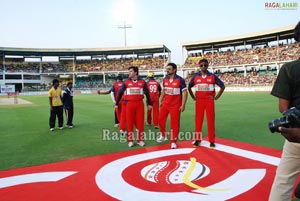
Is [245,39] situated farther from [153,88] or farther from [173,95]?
[173,95]

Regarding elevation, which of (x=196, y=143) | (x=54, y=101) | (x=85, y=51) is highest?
(x=85, y=51)

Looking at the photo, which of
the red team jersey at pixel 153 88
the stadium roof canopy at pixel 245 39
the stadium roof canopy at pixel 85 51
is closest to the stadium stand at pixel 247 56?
the stadium roof canopy at pixel 245 39

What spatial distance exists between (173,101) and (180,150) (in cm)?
119

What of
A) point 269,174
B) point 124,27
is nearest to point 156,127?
point 269,174

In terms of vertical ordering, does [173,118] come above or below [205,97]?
Answer: below

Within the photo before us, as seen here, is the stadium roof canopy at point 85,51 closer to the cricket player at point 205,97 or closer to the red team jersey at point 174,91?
the red team jersey at point 174,91

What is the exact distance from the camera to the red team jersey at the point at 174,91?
6230mm

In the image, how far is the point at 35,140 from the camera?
291 inches

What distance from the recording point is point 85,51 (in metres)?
67.6

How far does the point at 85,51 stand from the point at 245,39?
129 feet

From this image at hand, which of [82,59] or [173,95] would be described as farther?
[82,59]

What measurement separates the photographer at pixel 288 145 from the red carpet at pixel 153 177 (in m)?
1.05

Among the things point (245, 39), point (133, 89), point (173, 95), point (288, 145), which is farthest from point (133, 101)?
point (245, 39)

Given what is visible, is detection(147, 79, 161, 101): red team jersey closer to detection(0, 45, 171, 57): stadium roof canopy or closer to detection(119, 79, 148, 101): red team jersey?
detection(119, 79, 148, 101): red team jersey
